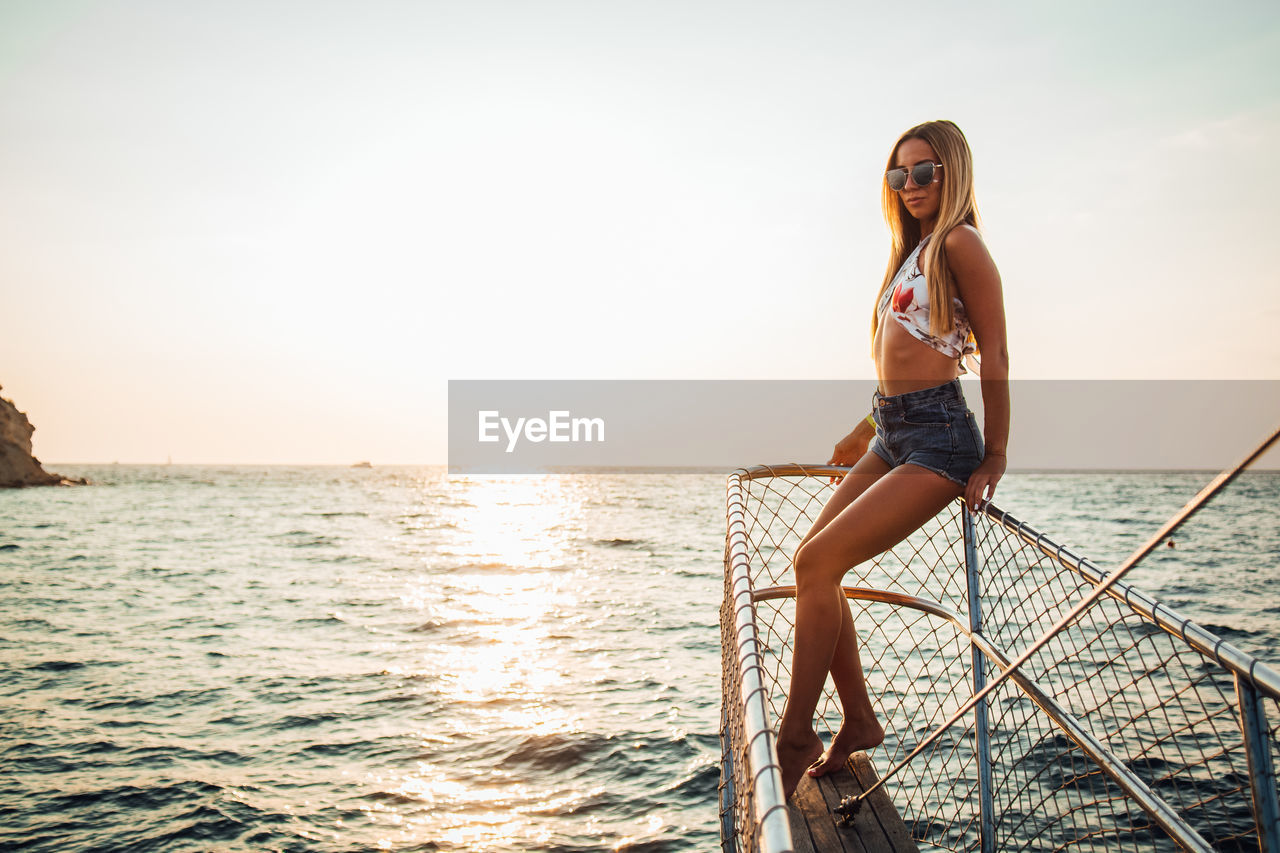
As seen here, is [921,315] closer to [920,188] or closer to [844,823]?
[920,188]

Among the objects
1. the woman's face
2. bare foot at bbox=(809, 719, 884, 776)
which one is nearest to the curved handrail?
bare foot at bbox=(809, 719, 884, 776)

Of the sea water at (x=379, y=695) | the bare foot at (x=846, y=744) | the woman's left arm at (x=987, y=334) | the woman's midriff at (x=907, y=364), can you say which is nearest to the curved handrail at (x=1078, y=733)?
the bare foot at (x=846, y=744)

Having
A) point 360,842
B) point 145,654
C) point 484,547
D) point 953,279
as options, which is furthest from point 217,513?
point 953,279

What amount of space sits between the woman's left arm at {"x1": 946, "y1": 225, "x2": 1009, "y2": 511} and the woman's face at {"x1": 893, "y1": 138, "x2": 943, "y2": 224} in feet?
0.67

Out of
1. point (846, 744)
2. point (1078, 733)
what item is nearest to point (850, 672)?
point (846, 744)

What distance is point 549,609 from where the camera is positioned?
552 inches

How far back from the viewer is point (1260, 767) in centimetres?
137

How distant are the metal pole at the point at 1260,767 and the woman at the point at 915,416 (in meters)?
Result: 1.00

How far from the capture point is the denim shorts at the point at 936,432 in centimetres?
248

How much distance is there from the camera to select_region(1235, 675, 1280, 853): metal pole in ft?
4.50

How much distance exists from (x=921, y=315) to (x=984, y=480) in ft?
1.83

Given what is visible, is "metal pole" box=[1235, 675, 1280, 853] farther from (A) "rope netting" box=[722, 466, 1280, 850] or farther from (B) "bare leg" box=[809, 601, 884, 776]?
(B) "bare leg" box=[809, 601, 884, 776]

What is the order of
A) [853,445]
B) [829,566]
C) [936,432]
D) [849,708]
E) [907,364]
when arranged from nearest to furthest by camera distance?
[829,566], [936,432], [907,364], [849,708], [853,445]

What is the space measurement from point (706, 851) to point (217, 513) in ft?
141
